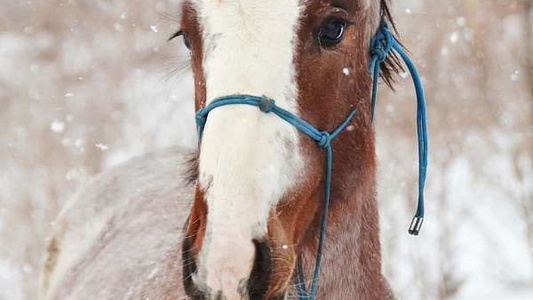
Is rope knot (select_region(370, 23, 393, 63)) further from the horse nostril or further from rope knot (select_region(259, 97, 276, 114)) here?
the horse nostril

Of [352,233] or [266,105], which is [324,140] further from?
[352,233]

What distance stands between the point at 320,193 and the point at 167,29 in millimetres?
8941

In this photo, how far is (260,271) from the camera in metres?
1.94

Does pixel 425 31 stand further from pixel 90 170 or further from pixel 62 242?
pixel 62 242

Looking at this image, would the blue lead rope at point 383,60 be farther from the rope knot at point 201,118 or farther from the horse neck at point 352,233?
the rope knot at point 201,118

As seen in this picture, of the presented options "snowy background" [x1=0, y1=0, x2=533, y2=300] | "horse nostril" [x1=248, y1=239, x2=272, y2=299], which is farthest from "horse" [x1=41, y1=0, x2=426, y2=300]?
"snowy background" [x1=0, y1=0, x2=533, y2=300]

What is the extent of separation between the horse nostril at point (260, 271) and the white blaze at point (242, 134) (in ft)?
0.09

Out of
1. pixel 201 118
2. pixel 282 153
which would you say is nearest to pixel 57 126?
pixel 201 118

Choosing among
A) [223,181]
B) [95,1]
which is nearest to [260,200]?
[223,181]

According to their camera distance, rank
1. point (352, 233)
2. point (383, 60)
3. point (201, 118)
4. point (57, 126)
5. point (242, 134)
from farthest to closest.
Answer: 1. point (57, 126)
2. point (383, 60)
3. point (352, 233)
4. point (201, 118)
5. point (242, 134)

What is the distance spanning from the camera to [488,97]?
29.6 feet

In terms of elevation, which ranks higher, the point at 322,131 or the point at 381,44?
the point at 381,44

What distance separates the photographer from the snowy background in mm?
8602

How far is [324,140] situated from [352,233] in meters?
0.50
